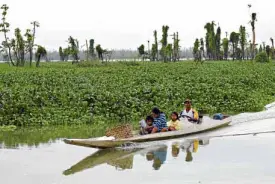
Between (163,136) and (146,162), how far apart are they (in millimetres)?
2703

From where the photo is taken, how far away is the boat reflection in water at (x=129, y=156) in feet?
40.5

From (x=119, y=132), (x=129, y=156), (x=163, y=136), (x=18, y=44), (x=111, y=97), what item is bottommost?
(x=129, y=156)

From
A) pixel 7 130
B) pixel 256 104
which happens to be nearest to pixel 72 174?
pixel 7 130

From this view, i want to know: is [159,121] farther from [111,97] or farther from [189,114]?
[111,97]

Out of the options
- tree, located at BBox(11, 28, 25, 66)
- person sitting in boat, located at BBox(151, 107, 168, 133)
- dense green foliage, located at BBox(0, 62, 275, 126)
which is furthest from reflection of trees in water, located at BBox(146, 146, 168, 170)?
tree, located at BBox(11, 28, 25, 66)

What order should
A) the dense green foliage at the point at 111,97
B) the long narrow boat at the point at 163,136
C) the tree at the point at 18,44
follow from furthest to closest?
the tree at the point at 18,44
the dense green foliage at the point at 111,97
the long narrow boat at the point at 163,136

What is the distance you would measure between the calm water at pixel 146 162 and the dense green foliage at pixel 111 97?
3.69m

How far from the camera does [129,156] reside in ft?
44.1

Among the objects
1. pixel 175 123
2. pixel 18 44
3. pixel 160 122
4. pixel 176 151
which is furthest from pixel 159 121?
pixel 18 44

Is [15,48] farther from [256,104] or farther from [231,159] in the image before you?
[231,159]

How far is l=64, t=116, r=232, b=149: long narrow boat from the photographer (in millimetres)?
13641

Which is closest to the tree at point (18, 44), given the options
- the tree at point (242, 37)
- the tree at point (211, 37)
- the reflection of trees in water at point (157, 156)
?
the tree at point (211, 37)

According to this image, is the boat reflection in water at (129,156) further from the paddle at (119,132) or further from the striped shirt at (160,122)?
the striped shirt at (160,122)

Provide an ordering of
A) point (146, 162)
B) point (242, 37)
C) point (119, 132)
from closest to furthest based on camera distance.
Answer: point (146, 162), point (119, 132), point (242, 37)
